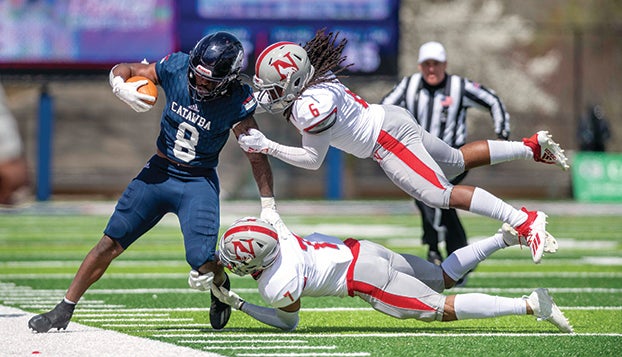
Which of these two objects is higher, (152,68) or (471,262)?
(152,68)

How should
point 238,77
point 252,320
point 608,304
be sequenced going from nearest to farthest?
1. point 238,77
2. point 252,320
3. point 608,304

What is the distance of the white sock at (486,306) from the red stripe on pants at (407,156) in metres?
0.72

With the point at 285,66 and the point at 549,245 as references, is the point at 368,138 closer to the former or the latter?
the point at 285,66

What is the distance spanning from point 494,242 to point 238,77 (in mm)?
1598

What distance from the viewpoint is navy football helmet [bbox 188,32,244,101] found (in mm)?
5855

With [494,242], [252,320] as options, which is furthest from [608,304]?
[252,320]

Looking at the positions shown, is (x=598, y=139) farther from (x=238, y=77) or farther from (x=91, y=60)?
(x=238, y=77)

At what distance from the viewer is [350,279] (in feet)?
18.5

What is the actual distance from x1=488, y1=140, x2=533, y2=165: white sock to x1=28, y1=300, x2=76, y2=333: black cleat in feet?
8.31

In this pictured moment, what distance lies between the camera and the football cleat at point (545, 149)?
6660 millimetres

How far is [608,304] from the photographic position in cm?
721

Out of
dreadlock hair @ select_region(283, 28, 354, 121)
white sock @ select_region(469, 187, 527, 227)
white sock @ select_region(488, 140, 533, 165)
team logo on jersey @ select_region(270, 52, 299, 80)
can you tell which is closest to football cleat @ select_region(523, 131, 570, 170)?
white sock @ select_region(488, 140, 533, 165)

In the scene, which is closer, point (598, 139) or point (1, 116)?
point (1, 116)

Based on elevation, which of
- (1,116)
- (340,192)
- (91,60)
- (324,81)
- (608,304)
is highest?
(1,116)
